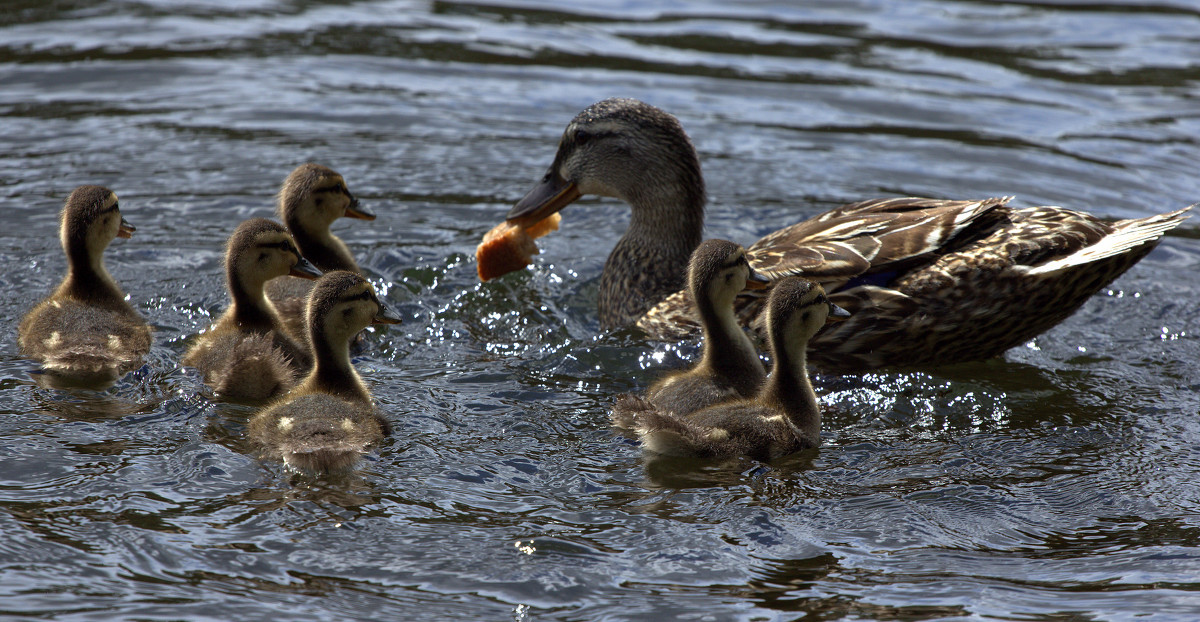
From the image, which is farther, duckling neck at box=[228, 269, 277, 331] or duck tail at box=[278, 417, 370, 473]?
duckling neck at box=[228, 269, 277, 331]

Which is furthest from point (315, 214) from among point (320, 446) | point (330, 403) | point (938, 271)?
point (938, 271)

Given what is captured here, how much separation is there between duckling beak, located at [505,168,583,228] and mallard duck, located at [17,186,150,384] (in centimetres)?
214

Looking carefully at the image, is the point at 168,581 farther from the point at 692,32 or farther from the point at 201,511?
the point at 692,32

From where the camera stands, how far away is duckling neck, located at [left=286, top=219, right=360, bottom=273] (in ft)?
22.9

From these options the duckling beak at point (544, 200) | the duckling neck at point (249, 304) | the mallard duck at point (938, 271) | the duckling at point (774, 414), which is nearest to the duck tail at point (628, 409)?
the duckling at point (774, 414)

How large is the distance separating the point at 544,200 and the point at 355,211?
1.08 m


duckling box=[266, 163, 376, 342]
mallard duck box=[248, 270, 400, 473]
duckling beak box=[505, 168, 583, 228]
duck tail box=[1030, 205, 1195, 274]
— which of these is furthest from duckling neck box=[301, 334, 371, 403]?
duck tail box=[1030, 205, 1195, 274]

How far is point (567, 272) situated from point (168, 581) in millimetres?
4070

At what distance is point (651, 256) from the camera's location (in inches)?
277

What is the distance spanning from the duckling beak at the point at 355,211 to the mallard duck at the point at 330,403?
144cm

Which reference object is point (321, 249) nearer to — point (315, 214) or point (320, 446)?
point (315, 214)

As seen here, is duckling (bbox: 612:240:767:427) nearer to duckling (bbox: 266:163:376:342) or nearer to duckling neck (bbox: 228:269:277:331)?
duckling neck (bbox: 228:269:277:331)

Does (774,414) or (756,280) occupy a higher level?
(756,280)

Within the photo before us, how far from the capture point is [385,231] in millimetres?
8133
